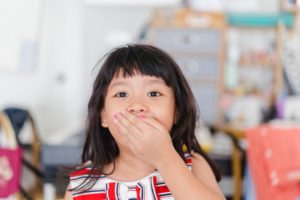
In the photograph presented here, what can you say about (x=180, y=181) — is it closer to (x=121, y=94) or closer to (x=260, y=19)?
(x=121, y=94)

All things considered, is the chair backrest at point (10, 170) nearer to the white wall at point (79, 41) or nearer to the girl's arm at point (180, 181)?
the girl's arm at point (180, 181)

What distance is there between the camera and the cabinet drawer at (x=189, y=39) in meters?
2.55

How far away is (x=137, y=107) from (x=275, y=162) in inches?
32.2

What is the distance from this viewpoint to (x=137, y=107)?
0.72 m

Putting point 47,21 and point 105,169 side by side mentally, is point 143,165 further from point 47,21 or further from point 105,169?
point 47,21

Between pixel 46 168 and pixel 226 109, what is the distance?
1.45 meters

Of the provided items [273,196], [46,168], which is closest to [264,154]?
[273,196]

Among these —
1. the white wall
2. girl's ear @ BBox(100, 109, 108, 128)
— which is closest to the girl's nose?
girl's ear @ BBox(100, 109, 108, 128)

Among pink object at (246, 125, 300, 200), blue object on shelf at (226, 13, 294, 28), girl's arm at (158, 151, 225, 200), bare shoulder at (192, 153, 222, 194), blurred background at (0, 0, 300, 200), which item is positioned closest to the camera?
girl's arm at (158, 151, 225, 200)

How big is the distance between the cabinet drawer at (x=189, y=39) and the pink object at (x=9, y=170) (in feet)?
4.43

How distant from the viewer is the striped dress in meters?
0.78

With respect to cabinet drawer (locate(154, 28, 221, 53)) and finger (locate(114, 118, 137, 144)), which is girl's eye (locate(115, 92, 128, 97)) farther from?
cabinet drawer (locate(154, 28, 221, 53))

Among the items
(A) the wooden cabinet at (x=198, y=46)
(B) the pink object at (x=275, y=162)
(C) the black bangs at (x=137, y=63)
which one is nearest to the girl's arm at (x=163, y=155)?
(C) the black bangs at (x=137, y=63)

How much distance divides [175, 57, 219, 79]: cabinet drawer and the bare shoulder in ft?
5.77
